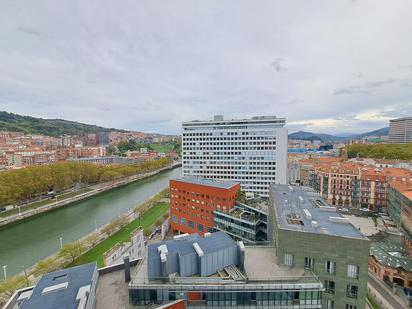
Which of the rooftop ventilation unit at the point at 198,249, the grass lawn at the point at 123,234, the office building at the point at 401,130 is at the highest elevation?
the office building at the point at 401,130

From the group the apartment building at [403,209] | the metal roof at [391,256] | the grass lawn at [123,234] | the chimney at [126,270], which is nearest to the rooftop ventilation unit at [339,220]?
the metal roof at [391,256]

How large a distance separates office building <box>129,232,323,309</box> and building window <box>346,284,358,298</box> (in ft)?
6.49

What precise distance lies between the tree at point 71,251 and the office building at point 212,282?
13664 mm

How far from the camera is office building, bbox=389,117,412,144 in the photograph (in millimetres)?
135000

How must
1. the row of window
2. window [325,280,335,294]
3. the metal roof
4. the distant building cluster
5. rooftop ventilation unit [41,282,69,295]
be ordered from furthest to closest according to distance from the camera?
the distant building cluster → the metal roof → window [325,280,335,294] → the row of window → rooftop ventilation unit [41,282,69,295]

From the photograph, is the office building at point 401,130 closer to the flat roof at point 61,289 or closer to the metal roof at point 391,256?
the metal roof at point 391,256

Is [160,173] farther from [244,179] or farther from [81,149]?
[244,179]

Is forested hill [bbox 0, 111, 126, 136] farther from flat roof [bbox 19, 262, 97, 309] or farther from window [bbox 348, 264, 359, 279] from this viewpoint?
window [bbox 348, 264, 359, 279]

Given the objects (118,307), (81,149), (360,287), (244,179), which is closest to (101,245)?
(118,307)

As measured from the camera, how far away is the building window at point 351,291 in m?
11.0

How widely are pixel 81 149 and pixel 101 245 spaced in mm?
82428

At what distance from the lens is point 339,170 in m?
42.5

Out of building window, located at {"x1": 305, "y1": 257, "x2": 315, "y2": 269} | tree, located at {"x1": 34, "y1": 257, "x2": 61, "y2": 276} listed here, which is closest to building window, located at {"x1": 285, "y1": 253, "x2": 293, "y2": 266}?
building window, located at {"x1": 305, "y1": 257, "x2": 315, "y2": 269}

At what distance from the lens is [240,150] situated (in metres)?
46.0
